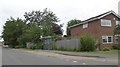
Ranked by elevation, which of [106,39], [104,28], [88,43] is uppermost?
[104,28]

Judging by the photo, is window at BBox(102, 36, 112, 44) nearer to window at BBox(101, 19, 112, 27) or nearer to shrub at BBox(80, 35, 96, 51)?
window at BBox(101, 19, 112, 27)

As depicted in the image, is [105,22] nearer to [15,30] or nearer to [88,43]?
[88,43]

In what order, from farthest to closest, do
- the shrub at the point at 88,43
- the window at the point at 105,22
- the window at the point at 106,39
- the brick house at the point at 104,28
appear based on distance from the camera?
the window at the point at 105,22
the window at the point at 106,39
the brick house at the point at 104,28
the shrub at the point at 88,43

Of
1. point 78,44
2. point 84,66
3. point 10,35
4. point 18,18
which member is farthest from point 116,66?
point 18,18

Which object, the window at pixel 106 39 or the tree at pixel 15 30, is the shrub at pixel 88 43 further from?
the tree at pixel 15 30

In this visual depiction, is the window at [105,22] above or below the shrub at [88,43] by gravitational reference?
above

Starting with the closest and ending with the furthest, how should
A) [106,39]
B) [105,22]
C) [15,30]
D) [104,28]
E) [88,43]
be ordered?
1. [88,43]
2. [106,39]
3. [104,28]
4. [105,22]
5. [15,30]

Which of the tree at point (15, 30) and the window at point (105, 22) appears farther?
the tree at point (15, 30)

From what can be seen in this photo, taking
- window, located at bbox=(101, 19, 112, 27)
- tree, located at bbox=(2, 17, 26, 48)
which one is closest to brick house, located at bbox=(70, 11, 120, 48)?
window, located at bbox=(101, 19, 112, 27)

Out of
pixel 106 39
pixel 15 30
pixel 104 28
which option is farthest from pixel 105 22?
pixel 15 30

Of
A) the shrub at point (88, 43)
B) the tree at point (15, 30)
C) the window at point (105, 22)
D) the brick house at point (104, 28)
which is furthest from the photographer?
the tree at point (15, 30)

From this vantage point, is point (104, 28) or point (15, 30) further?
point (15, 30)

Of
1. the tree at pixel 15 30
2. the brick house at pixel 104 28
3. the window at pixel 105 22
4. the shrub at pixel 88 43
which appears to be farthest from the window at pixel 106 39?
the tree at pixel 15 30

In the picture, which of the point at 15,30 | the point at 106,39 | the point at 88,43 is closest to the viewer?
the point at 88,43
